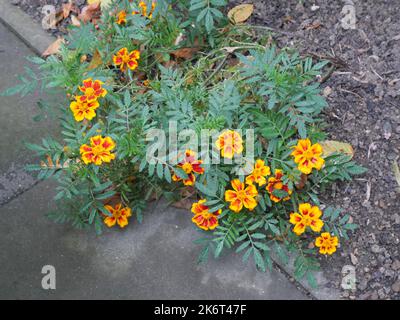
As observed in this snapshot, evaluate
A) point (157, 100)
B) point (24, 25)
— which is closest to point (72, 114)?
point (157, 100)

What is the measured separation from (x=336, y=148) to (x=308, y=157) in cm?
38

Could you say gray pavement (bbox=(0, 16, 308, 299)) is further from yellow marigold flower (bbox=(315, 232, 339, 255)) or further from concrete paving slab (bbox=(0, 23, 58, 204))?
yellow marigold flower (bbox=(315, 232, 339, 255))

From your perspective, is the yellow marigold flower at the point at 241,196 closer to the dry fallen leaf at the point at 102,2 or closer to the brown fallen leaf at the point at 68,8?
the dry fallen leaf at the point at 102,2

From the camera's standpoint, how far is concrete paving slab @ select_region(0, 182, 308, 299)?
2.67 meters

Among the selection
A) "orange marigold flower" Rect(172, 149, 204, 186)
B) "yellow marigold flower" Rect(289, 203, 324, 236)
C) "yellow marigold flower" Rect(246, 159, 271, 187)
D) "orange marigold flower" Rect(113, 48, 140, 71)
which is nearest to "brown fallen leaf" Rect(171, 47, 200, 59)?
"orange marigold flower" Rect(113, 48, 140, 71)

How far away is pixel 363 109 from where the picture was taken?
9.95 feet

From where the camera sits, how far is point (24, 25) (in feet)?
12.7

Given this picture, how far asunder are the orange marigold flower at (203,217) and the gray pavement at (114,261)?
160 millimetres

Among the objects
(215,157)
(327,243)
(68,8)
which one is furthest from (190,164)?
(68,8)

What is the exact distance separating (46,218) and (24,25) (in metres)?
1.52

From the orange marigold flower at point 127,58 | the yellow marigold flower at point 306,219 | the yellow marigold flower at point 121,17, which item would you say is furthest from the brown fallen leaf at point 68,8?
the yellow marigold flower at point 306,219

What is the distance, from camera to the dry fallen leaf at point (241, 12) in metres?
3.44

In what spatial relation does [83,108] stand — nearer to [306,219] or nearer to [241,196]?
[241,196]

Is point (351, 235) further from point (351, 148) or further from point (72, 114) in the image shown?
point (72, 114)
